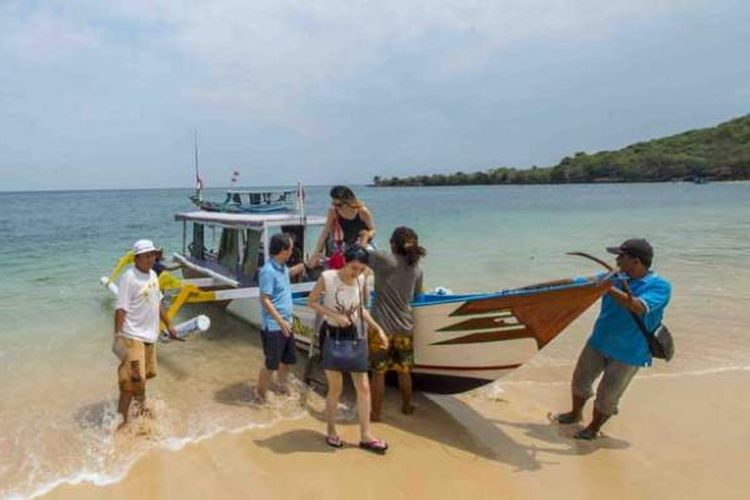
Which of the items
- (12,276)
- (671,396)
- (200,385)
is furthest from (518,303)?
(12,276)

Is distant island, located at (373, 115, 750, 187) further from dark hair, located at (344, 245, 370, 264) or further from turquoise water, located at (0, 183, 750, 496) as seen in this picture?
dark hair, located at (344, 245, 370, 264)

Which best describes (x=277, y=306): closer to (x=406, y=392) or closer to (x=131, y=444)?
(x=406, y=392)

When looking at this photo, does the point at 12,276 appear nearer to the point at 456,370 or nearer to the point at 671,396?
the point at 456,370

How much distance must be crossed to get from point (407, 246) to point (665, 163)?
4650 inches

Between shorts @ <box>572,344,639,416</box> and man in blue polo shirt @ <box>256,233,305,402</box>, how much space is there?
2.85m

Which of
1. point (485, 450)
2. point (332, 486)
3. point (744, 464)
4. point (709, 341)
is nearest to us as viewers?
point (332, 486)

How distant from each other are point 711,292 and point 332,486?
35.0 ft

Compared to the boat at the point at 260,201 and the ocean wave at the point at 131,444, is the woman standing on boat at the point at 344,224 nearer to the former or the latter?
the ocean wave at the point at 131,444

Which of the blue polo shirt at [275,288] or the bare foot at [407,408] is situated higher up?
the blue polo shirt at [275,288]

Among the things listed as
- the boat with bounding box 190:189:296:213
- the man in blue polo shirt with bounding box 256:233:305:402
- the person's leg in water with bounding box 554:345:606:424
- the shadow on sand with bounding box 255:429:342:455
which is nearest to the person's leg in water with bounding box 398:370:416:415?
the shadow on sand with bounding box 255:429:342:455

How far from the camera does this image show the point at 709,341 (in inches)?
348

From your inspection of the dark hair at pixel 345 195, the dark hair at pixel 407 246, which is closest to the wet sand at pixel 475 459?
the dark hair at pixel 407 246

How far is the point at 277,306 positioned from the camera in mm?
5871

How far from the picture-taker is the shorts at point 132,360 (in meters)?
5.23
